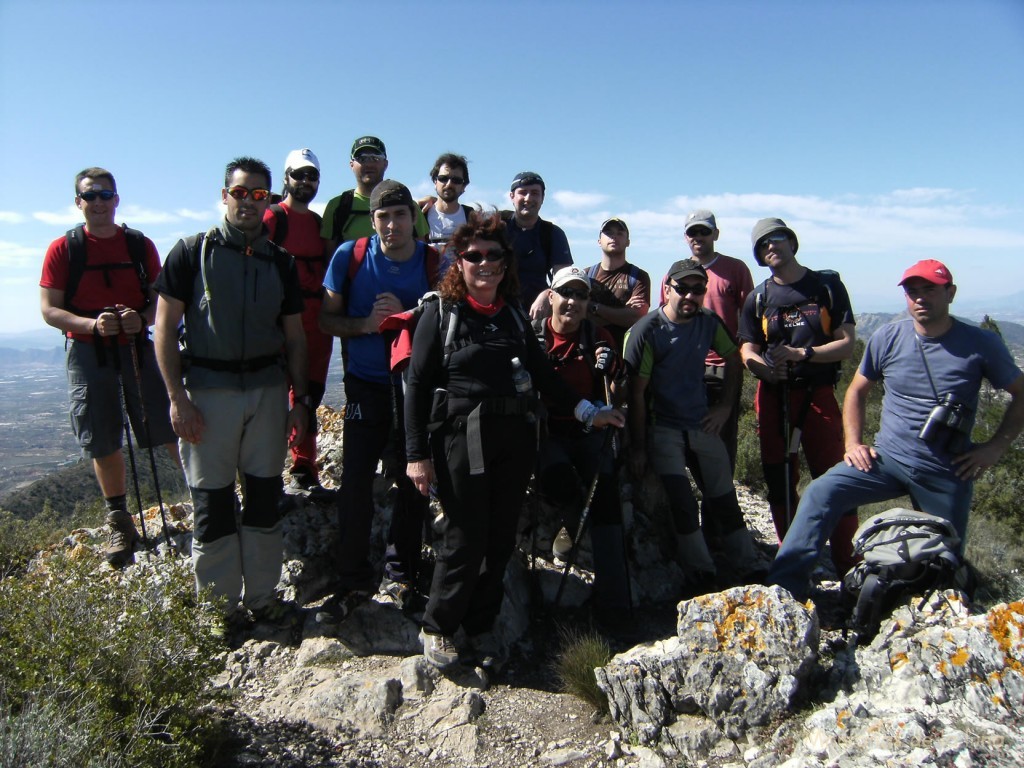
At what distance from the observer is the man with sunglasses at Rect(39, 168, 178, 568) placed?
211 inches

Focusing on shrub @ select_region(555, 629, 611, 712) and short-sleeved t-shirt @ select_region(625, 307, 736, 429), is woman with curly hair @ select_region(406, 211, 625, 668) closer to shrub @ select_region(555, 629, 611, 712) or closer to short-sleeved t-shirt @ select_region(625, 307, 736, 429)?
shrub @ select_region(555, 629, 611, 712)

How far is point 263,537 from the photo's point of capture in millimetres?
4887

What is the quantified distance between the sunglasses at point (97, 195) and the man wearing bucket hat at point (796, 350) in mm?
5351

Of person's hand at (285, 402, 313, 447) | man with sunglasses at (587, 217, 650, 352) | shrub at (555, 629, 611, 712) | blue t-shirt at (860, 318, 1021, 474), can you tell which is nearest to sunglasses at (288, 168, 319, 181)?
person's hand at (285, 402, 313, 447)

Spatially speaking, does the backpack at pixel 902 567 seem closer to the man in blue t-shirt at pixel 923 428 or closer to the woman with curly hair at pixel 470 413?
the man in blue t-shirt at pixel 923 428

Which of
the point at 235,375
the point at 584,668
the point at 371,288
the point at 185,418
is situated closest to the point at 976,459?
the point at 584,668

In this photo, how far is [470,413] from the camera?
4219 millimetres

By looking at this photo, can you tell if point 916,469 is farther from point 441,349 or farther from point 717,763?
point 441,349

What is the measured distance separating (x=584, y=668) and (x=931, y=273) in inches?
136

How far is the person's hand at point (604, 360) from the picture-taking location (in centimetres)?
527

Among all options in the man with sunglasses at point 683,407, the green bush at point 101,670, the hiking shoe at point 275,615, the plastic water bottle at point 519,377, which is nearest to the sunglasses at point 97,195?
the green bush at point 101,670

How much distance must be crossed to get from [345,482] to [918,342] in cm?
416

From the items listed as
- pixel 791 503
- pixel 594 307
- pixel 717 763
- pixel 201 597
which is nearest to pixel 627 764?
pixel 717 763

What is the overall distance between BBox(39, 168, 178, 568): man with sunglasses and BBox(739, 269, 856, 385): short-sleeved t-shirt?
16.9 ft
